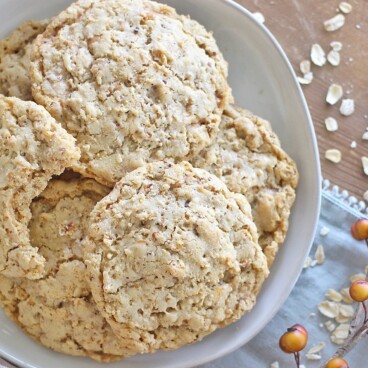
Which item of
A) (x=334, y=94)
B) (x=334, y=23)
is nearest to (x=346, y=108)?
(x=334, y=94)

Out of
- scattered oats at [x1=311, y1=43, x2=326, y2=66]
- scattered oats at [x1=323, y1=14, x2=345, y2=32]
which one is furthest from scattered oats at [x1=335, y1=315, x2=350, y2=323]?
scattered oats at [x1=323, y1=14, x2=345, y2=32]

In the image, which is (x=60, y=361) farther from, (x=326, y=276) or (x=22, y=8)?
(x=22, y=8)

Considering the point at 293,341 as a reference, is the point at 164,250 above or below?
above

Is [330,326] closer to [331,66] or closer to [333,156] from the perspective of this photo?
[333,156]

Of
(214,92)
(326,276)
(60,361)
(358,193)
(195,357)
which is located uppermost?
(214,92)

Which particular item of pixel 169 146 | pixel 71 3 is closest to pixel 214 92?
pixel 169 146

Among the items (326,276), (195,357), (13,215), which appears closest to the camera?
(13,215)
